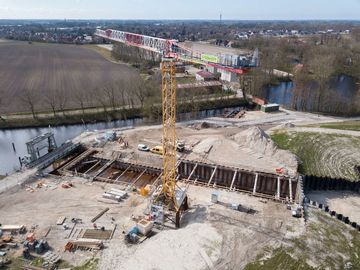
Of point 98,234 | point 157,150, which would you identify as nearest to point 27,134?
point 157,150

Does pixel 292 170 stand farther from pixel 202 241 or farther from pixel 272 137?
pixel 202 241

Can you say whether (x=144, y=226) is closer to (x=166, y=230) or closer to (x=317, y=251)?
(x=166, y=230)

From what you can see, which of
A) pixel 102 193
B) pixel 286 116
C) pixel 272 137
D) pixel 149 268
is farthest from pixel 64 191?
pixel 286 116

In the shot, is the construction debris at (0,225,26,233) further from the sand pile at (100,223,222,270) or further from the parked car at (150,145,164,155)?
the parked car at (150,145,164,155)

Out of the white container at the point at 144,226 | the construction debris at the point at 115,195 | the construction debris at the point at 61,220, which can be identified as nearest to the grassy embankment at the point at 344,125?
the construction debris at the point at 115,195

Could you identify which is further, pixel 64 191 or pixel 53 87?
pixel 53 87

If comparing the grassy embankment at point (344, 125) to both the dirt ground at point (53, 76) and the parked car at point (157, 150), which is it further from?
the dirt ground at point (53, 76)
